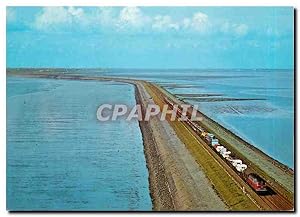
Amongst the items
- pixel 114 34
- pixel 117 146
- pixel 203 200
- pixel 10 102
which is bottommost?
pixel 203 200

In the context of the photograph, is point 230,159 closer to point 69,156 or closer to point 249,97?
point 249,97

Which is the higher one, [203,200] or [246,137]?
[246,137]

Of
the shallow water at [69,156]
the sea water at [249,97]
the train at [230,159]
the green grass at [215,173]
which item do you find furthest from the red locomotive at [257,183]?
the shallow water at [69,156]

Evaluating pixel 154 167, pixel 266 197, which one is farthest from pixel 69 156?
pixel 266 197

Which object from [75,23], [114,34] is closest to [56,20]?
[75,23]

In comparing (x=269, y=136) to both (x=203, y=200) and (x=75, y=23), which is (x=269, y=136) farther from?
(x=75, y=23)

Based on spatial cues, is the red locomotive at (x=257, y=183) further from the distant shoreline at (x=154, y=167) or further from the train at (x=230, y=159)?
the distant shoreline at (x=154, y=167)
